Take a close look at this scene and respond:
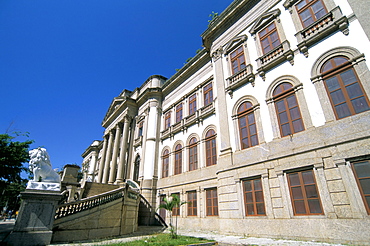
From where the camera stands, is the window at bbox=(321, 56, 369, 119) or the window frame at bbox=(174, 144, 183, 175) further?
the window frame at bbox=(174, 144, 183, 175)

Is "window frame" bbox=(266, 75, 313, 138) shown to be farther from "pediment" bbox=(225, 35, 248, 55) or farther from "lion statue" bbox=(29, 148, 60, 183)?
"lion statue" bbox=(29, 148, 60, 183)

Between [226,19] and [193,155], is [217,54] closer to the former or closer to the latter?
[226,19]

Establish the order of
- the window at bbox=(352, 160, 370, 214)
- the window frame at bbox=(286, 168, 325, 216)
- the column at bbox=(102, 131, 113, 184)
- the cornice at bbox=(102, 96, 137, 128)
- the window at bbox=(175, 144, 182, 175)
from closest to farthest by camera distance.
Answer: the window at bbox=(352, 160, 370, 214) < the window frame at bbox=(286, 168, 325, 216) < the window at bbox=(175, 144, 182, 175) < the cornice at bbox=(102, 96, 137, 128) < the column at bbox=(102, 131, 113, 184)

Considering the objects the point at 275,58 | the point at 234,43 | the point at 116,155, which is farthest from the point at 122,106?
the point at 275,58

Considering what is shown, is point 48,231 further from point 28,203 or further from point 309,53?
point 309,53

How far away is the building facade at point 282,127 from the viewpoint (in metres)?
7.47

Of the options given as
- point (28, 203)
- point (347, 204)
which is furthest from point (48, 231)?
point (347, 204)

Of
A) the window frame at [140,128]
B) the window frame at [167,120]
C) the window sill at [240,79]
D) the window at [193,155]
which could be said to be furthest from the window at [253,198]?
the window frame at [140,128]

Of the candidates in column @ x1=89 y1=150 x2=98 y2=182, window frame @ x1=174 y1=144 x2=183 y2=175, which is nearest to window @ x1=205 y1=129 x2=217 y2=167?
window frame @ x1=174 y1=144 x2=183 y2=175

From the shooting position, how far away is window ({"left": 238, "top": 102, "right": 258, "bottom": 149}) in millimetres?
11281

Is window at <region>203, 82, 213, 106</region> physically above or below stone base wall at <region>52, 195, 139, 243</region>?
above

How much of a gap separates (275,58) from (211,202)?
401 inches

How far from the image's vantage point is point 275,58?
10977 millimetres

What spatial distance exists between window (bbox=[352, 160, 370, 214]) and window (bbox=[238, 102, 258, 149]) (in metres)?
4.51
